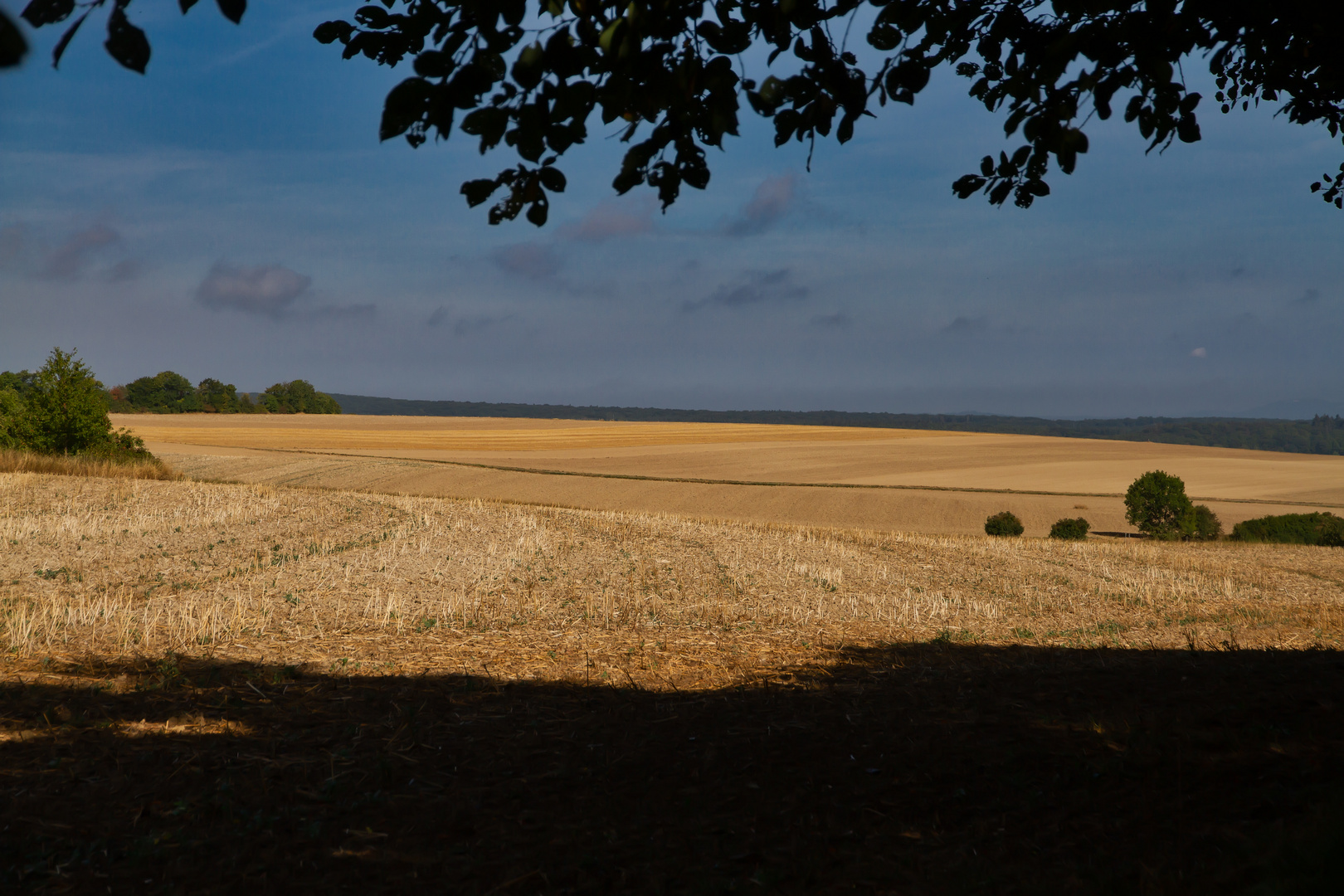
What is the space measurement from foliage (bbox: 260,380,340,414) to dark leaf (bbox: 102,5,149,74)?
141 meters

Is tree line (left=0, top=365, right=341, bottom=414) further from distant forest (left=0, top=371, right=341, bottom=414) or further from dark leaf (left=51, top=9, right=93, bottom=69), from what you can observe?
dark leaf (left=51, top=9, right=93, bottom=69)

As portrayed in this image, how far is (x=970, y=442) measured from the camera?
95125 mm

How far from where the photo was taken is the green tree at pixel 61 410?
36.6 metres

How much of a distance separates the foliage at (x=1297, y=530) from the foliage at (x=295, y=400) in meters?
129

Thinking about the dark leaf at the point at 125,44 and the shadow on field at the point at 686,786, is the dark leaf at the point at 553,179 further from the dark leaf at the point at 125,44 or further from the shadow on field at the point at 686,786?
the shadow on field at the point at 686,786

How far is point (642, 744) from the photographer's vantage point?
245 inches

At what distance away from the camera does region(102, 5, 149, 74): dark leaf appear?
2662 millimetres

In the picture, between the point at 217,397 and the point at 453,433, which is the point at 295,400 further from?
the point at 453,433

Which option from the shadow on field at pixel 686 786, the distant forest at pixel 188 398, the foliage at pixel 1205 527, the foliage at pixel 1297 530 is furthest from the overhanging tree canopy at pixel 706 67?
the distant forest at pixel 188 398

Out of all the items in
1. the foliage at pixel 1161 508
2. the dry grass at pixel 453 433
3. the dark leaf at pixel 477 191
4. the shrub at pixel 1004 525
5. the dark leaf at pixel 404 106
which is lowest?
the shrub at pixel 1004 525

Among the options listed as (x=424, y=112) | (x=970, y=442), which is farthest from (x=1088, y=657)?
(x=970, y=442)

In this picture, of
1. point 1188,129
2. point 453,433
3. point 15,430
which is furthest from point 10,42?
point 453,433

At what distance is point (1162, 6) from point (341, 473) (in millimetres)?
53675

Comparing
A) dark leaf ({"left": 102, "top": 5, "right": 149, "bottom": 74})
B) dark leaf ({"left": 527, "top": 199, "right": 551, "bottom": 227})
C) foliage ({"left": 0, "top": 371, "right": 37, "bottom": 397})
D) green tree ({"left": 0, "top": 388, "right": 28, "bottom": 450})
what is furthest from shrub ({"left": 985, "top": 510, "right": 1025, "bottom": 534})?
foliage ({"left": 0, "top": 371, "right": 37, "bottom": 397})
